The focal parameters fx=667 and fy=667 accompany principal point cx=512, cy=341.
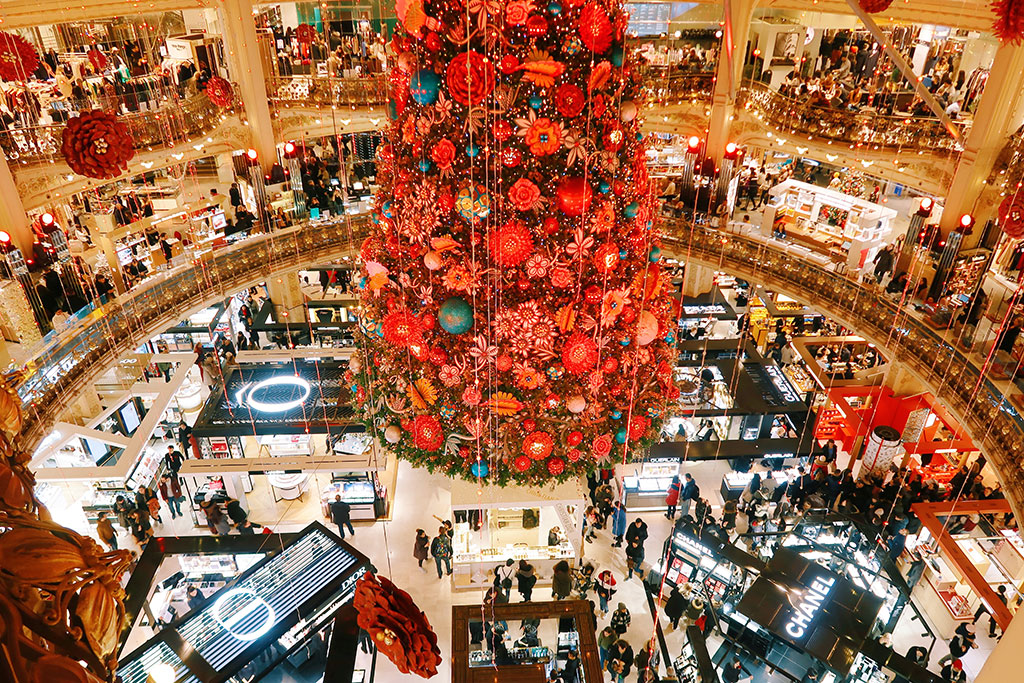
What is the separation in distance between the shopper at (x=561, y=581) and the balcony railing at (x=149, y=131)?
10.6 meters

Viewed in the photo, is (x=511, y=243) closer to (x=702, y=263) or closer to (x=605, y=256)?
(x=605, y=256)

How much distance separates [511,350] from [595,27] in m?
2.52

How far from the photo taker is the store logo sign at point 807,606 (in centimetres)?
799

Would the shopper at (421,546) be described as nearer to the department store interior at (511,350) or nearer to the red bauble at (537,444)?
the department store interior at (511,350)

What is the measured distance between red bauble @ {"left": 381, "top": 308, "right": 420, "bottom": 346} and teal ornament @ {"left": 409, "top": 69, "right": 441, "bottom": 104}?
177 cm

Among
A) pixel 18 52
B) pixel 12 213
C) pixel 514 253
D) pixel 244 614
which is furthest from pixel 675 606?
pixel 12 213

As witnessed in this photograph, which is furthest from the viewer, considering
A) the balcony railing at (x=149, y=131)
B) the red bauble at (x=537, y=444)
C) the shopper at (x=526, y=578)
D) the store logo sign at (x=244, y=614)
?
the balcony railing at (x=149, y=131)

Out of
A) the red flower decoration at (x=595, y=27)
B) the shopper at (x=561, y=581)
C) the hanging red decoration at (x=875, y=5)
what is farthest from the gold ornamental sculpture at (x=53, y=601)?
the shopper at (x=561, y=581)

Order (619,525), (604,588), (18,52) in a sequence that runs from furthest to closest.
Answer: (619,525)
(604,588)
(18,52)

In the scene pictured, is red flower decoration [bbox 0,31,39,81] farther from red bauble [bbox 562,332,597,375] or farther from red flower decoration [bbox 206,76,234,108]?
red flower decoration [bbox 206,76,234,108]

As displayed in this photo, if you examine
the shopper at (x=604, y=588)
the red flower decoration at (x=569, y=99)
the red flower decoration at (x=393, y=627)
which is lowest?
the shopper at (x=604, y=588)

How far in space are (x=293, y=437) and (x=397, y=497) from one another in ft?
7.21

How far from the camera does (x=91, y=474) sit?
9.91m

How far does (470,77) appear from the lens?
4.66 metres
